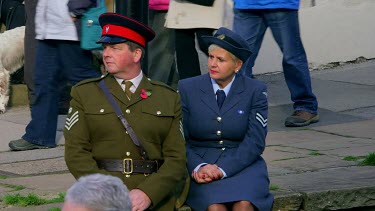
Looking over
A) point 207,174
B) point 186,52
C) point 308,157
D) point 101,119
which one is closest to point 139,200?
point 101,119

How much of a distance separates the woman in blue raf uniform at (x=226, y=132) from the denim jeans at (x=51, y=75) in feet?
6.00

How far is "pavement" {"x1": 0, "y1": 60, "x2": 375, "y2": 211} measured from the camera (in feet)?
23.0

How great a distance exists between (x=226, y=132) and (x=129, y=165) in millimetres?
875

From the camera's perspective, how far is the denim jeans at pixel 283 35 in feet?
30.7

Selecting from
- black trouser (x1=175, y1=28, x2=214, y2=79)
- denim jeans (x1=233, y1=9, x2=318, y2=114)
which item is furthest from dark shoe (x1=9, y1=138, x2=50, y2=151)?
denim jeans (x1=233, y1=9, x2=318, y2=114)

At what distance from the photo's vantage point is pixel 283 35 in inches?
371

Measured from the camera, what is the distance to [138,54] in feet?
19.6

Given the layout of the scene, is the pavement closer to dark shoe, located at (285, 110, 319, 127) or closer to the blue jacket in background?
dark shoe, located at (285, 110, 319, 127)

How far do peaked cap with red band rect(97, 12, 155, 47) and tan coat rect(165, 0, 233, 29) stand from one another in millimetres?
2554

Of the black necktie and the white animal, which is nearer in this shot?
the black necktie

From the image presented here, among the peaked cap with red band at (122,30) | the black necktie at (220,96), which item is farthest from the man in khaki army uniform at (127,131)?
the black necktie at (220,96)

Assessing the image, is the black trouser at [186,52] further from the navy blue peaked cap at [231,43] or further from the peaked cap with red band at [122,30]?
the peaked cap with red band at [122,30]

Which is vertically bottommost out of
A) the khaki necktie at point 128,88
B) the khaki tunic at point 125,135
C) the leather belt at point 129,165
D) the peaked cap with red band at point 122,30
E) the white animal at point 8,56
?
the white animal at point 8,56

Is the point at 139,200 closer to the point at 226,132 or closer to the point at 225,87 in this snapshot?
the point at 226,132
